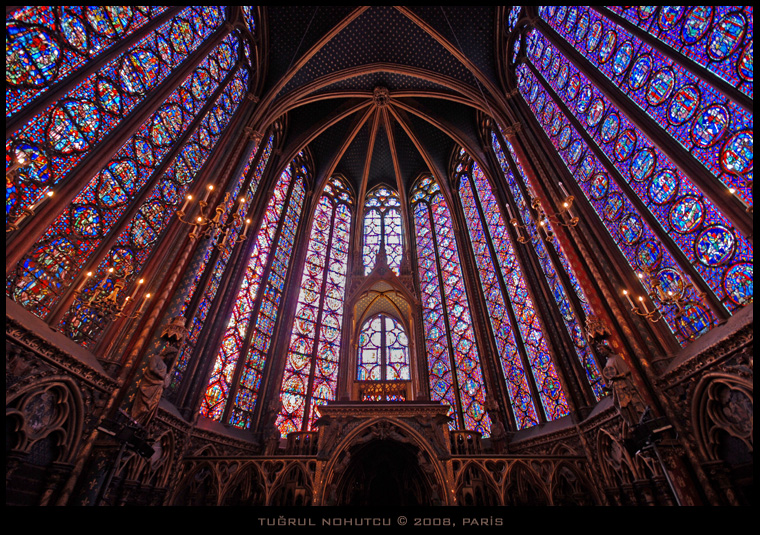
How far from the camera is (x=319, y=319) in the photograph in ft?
47.9

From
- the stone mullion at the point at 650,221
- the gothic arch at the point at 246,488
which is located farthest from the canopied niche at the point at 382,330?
the stone mullion at the point at 650,221

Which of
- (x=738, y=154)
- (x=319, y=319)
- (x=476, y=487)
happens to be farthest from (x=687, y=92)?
(x=319, y=319)

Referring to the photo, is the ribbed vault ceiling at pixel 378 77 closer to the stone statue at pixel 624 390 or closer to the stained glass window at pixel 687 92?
the stained glass window at pixel 687 92

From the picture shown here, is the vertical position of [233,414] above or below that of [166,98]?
below

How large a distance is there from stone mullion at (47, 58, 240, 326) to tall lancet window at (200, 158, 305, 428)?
4374 mm

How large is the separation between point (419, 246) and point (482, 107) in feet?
22.0

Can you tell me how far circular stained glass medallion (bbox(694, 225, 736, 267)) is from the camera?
5.71 meters

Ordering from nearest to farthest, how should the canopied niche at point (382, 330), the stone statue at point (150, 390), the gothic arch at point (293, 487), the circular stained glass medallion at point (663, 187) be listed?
the stone statue at point (150, 390)
the circular stained glass medallion at point (663, 187)
the gothic arch at point (293, 487)
the canopied niche at point (382, 330)

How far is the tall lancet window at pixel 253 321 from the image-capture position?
10648 mm

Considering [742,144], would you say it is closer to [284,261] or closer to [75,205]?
[75,205]

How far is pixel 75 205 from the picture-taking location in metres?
6.52

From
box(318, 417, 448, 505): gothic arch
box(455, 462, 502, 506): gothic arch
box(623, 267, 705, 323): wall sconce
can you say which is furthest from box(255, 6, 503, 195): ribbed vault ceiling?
box(455, 462, 502, 506): gothic arch

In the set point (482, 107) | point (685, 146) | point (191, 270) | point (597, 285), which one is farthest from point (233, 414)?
point (482, 107)

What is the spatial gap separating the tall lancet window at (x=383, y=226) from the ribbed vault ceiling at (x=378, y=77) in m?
1.52
